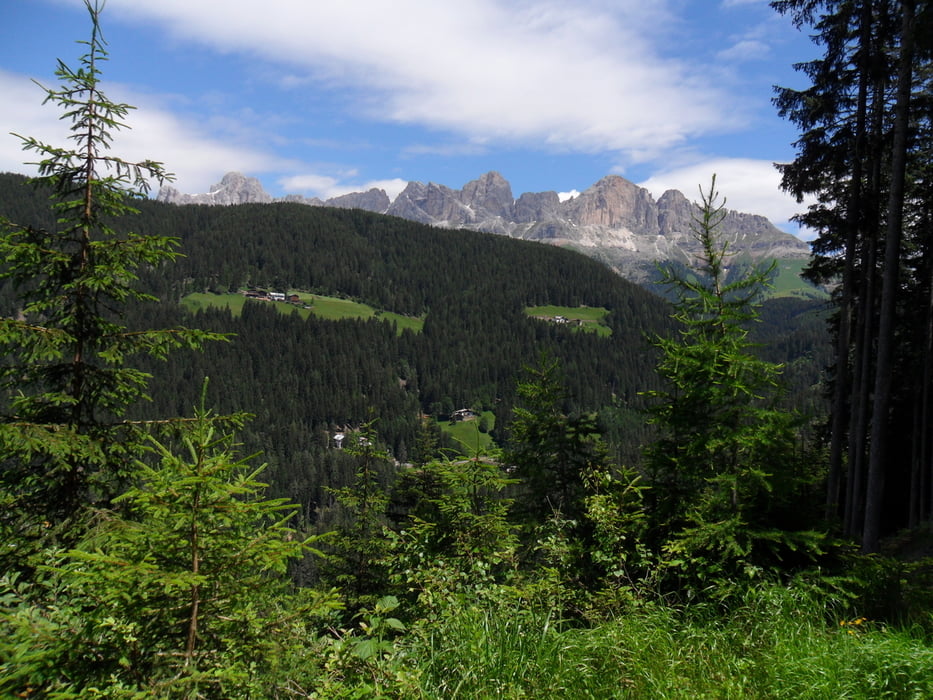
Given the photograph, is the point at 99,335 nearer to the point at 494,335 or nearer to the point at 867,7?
the point at 867,7

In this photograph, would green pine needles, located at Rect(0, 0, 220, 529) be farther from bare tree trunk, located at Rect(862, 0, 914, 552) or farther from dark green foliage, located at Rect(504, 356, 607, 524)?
bare tree trunk, located at Rect(862, 0, 914, 552)

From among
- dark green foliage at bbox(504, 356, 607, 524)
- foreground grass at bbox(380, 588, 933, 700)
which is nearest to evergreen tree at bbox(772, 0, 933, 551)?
dark green foliage at bbox(504, 356, 607, 524)

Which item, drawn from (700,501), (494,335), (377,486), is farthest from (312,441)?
(700,501)

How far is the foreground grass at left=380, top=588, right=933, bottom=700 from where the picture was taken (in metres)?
3.26

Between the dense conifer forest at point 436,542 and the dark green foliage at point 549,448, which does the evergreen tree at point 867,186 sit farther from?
the dark green foliage at point 549,448

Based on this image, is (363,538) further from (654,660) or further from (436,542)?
(654,660)

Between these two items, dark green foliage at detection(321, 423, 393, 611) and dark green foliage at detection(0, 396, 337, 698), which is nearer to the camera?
dark green foliage at detection(0, 396, 337, 698)

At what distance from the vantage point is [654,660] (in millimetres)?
3596

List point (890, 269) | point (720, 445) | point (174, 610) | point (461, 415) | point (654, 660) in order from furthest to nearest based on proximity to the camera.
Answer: point (461, 415), point (890, 269), point (720, 445), point (654, 660), point (174, 610)

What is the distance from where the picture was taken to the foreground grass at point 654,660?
3.26 metres

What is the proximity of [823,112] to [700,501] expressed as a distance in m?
12.6

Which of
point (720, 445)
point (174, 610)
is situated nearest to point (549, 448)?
point (720, 445)

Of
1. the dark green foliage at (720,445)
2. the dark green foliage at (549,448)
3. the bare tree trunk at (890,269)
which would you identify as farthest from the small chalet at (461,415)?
the dark green foliage at (720,445)

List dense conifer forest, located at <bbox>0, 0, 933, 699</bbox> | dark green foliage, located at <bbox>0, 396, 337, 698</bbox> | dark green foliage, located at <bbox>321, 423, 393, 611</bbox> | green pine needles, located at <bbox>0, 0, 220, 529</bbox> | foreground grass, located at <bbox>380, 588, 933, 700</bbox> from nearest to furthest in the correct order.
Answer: dark green foliage, located at <bbox>0, 396, 337, 698</bbox> → dense conifer forest, located at <bbox>0, 0, 933, 699</bbox> → foreground grass, located at <bbox>380, 588, 933, 700</bbox> → green pine needles, located at <bbox>0, 0, 220, 529</bbox> → dark green foliage, located at <bbox>321, 423, 393, 611</bbox>
